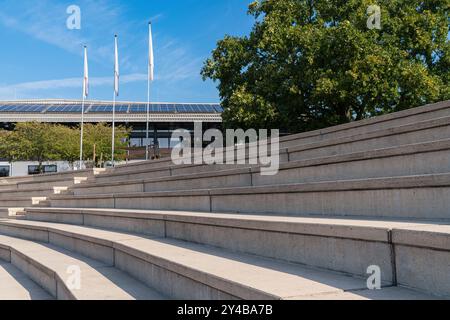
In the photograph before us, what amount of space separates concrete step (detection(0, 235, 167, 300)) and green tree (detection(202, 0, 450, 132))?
11170 mm

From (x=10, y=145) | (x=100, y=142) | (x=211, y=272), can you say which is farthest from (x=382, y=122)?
(x=10, y=145)

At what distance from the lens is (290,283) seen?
8.89 feet

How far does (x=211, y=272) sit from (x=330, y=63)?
555 inches

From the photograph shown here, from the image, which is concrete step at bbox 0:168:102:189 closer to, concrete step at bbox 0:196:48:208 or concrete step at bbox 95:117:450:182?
concrete step at bbox 0:196:48:208

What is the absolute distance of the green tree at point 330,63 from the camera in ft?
49.6

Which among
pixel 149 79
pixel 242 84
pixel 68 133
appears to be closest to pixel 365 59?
pixel 242 84

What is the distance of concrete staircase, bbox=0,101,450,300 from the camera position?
2.59 m

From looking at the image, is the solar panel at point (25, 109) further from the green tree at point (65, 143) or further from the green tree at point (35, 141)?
the green tree at point (65, 143)

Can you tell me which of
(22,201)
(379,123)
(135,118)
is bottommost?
(22,201)

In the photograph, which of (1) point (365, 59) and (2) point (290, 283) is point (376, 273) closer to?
(2) point (290, 283)

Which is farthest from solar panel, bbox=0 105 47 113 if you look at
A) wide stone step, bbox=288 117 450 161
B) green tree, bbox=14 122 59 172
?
wide stone step, bbox=288 117 450 161

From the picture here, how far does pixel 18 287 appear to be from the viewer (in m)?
5.33

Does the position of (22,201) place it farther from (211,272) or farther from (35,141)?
(35,141)

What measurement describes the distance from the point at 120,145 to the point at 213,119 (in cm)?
987
